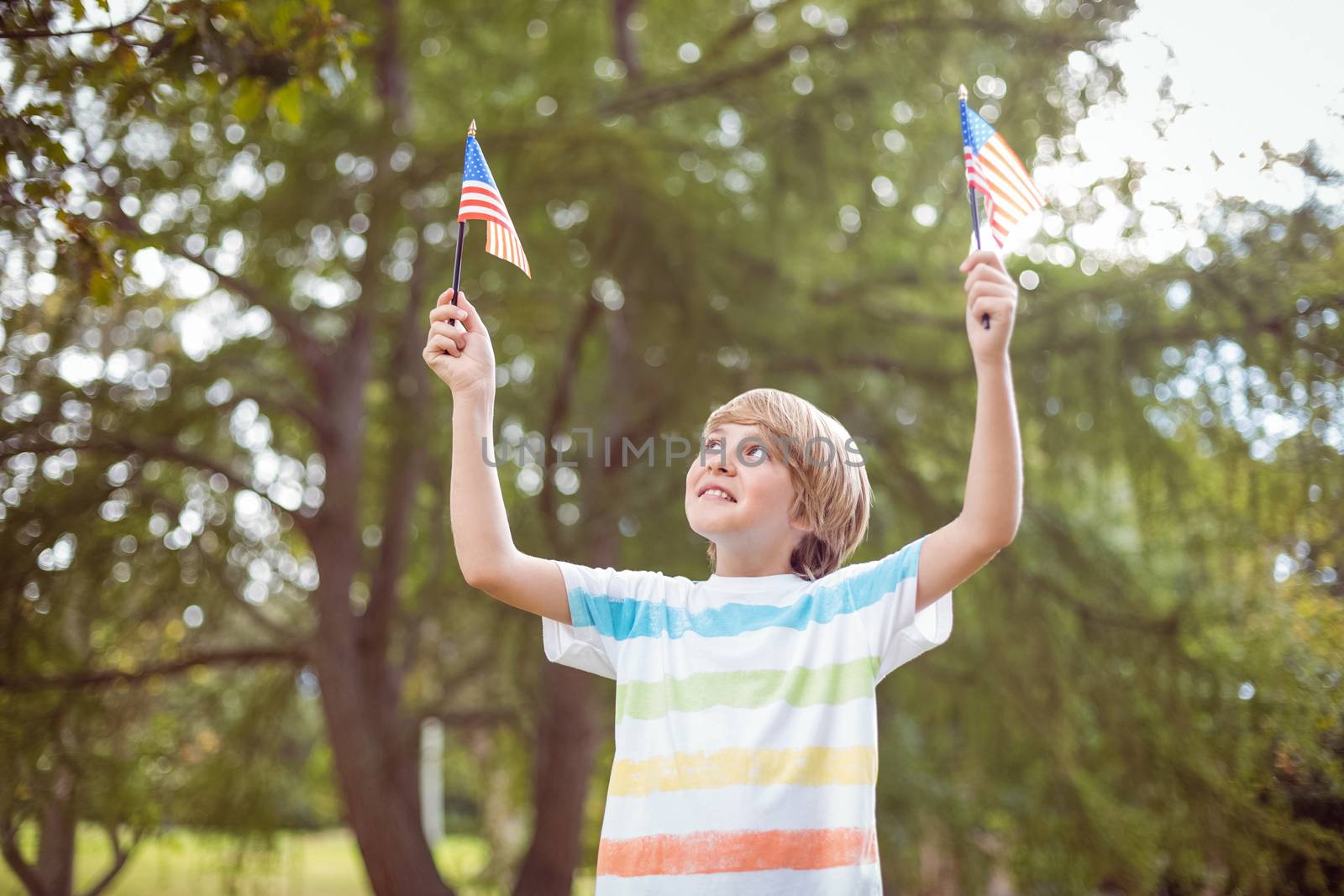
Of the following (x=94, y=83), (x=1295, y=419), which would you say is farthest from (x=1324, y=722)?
(x=94, y=83)

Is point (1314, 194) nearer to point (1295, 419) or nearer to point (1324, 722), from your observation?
point (1295, 419)

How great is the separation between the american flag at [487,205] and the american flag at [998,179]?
2.84 ft

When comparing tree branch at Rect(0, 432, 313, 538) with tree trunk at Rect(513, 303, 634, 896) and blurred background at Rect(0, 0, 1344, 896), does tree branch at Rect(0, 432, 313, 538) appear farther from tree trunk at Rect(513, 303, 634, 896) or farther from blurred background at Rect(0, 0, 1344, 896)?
tree trunk at Rect(513, 303, 634, 896)

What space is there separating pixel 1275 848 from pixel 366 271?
470 cm

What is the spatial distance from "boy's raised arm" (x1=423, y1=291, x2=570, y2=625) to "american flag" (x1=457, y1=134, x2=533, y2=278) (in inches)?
13.5

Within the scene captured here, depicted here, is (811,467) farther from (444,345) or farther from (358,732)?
(358,732)

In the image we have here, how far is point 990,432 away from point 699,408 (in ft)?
12.6

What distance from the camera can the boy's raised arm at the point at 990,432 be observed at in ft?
4.91

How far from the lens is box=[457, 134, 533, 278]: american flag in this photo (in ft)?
7.00

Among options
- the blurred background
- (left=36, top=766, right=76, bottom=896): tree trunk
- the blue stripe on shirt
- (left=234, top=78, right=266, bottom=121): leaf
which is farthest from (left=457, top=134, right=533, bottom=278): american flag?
(left=36, top=766, right=76, bottom=896): tree trunk

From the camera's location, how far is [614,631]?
6.17 ft

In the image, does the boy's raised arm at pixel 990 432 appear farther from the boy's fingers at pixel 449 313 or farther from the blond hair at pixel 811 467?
the boy's fingers at pixel 449 313

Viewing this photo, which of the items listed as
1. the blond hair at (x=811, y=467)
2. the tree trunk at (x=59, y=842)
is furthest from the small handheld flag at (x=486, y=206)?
the tree trunk at (x=59, y=842)

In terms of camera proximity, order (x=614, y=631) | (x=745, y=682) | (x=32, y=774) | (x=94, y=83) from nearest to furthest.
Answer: (x=745, y=682)
(x=614, y=631)
(x=94, y=83)
(x=32, y=774)
